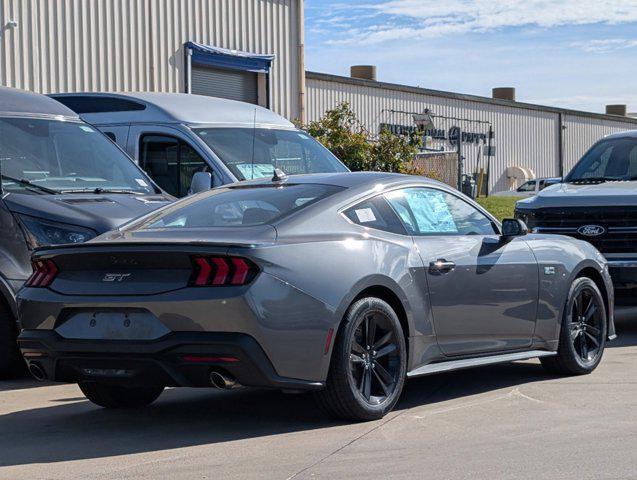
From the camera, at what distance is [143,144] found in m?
13.3

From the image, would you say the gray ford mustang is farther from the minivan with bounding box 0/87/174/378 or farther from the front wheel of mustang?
the minivan with bounding box 0/87/174/378

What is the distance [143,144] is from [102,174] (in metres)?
2.59

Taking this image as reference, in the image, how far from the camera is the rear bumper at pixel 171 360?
6613 millimetres

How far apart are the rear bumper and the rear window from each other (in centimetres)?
96

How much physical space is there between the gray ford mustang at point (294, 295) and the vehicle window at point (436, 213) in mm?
12

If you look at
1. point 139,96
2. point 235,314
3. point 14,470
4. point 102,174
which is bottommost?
point 14,470

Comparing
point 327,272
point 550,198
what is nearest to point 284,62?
point 550,198

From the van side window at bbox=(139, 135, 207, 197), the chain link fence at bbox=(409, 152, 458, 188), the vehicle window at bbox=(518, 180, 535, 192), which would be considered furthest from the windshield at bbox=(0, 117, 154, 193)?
the vehicle window at bbox=(518, 180, 535, 192)

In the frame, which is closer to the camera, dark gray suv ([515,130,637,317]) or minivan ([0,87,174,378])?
minivan ([0,87,174,378])

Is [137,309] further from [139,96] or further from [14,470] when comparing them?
[139,96]

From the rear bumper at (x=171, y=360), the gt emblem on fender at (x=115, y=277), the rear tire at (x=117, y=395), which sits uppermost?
the gt emblem on fender at (x=115, y=277)

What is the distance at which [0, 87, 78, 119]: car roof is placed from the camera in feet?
35.1

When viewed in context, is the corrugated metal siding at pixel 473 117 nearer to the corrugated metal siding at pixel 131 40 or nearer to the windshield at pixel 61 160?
the corrugated metal siding at pixel 131 40

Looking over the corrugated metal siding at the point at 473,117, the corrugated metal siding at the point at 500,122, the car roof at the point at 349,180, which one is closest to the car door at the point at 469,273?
the car roof at the point at 349,180
